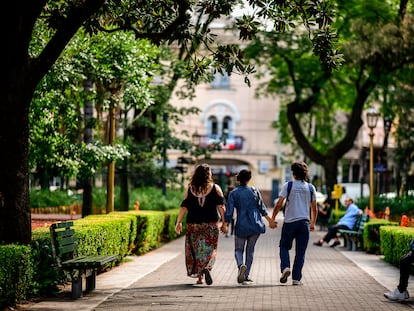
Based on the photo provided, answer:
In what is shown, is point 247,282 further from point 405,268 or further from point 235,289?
point 405,268

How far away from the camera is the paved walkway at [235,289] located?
37.7ft

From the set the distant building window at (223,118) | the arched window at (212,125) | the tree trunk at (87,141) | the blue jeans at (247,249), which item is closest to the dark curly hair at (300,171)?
the blue jeans at (247,249)

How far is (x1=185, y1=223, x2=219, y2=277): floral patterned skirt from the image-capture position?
45.5 ft

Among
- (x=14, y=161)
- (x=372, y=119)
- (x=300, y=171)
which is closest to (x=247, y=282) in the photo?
(x=300, y=171)

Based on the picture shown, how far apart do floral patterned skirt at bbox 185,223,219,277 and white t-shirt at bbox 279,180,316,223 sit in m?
1.14

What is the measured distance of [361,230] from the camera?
24.2m

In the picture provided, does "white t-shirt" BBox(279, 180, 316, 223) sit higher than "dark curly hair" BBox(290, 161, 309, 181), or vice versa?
"dark curly hair" BBox(290, 161, 309, 181)

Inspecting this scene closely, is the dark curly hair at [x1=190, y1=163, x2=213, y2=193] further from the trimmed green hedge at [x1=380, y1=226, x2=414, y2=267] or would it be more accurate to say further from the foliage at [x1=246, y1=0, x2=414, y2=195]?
the foliage at [x1=246, y1=0, x2=414, y2=195]

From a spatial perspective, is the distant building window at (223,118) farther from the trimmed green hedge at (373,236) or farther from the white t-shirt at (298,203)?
the white t-shirt at (298,203)

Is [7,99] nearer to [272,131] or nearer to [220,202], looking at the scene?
[220,202]

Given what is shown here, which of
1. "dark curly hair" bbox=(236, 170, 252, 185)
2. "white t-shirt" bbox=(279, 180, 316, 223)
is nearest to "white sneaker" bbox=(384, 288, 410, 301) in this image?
"white t-shirt" bbox=(279, 180, 316, 223)

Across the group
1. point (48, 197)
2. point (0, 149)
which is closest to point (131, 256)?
point (0, 149)

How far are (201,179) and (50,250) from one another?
8.60ft

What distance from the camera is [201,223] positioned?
551 inches
